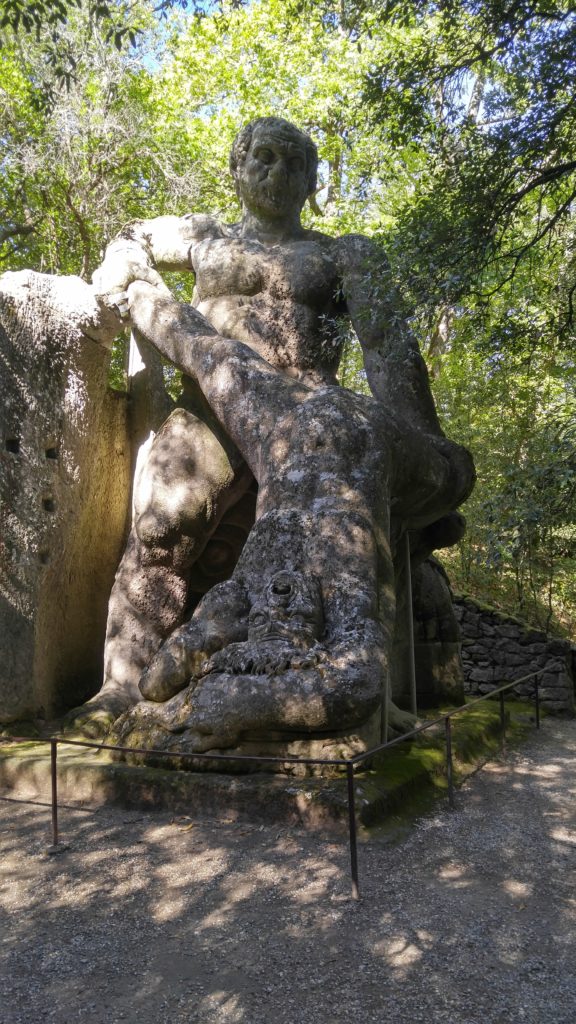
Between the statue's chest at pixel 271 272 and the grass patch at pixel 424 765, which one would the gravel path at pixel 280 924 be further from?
the statue's chest at pixel 271 272

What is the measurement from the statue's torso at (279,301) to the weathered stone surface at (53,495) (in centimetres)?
93

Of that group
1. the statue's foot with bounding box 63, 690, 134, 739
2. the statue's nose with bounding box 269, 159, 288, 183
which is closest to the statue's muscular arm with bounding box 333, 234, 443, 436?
the statue's nose with bounding box 269, 159, 288, 183

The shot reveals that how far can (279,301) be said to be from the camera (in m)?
6.84

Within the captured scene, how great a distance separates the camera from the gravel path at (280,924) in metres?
2.67

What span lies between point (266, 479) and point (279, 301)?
6.74 ft

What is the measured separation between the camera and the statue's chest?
6.84 m

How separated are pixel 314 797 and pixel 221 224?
518 centimetres

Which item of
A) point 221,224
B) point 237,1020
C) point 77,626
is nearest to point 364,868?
point 237,1020

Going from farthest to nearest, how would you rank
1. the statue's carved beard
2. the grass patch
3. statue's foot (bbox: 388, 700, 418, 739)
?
statue's foot (bbox: 388, 700, 418, 739) < the statue's carved beard < the grass patch

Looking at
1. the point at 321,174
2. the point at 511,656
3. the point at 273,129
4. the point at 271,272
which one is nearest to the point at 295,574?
the point at 271,272

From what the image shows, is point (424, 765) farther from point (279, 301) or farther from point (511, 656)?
point (511, 656)

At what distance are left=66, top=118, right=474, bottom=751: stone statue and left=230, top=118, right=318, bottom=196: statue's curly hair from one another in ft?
0.07

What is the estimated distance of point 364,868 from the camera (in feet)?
11.9

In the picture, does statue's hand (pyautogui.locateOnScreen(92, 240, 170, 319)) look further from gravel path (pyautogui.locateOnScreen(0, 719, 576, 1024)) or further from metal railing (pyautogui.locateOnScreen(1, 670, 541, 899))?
gravel path (pyautogui.locateOnScreen(0, 719, 576, 1024))
